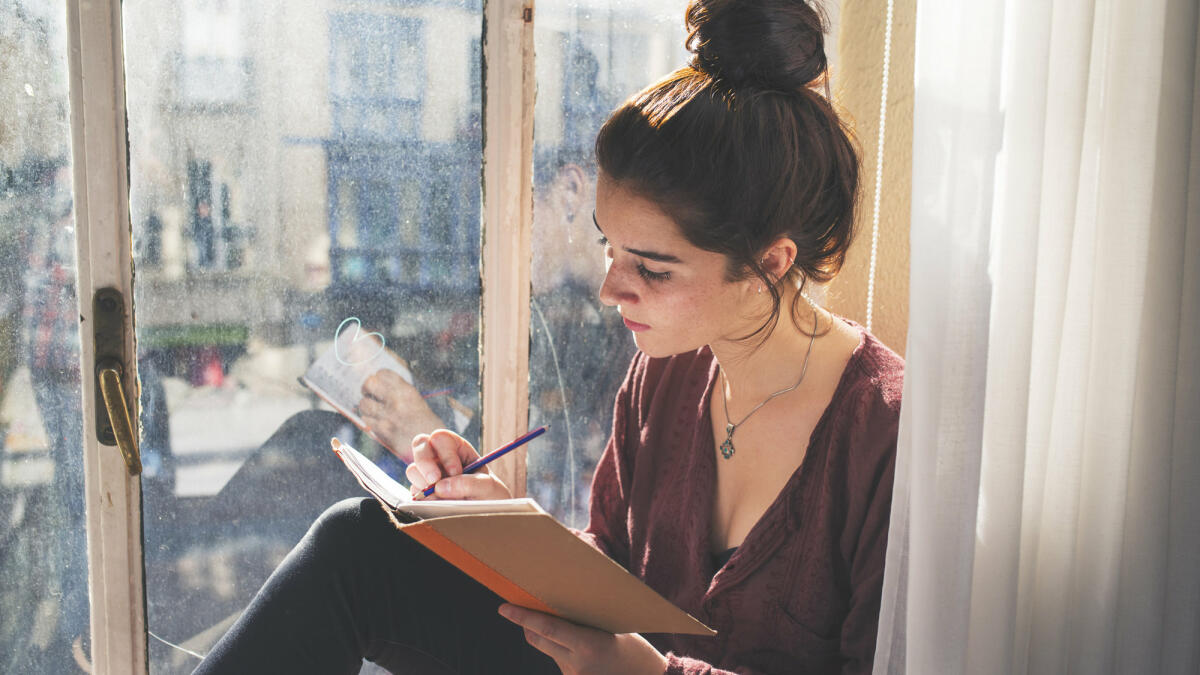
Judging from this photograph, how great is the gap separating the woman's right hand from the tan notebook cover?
142mm

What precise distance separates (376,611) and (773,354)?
0.63 m

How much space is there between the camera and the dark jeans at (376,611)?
105 cm

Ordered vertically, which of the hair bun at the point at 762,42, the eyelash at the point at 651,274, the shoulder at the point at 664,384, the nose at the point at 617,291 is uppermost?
the hair bun at the point at 762,42

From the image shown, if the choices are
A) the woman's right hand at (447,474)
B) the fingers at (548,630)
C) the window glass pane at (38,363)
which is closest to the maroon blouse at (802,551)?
the fingers at (548,630)

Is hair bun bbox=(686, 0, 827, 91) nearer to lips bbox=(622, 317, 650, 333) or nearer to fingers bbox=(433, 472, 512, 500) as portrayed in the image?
lips bbox=(622, 317, 650, 333)

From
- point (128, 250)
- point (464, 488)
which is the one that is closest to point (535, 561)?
point (464, 488)

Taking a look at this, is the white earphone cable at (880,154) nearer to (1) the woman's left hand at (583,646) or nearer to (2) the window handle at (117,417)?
(1) the woman's left hand at (583,646)

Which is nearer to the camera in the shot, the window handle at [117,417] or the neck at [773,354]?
the neck at [773,354]

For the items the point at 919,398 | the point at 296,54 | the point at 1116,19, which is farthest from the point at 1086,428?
the point at 296,54

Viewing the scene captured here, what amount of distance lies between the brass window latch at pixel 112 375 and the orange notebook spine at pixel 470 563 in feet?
2.08

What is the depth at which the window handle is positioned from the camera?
3.99 feet

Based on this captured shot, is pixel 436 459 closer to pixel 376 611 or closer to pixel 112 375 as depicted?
pixel 376 611

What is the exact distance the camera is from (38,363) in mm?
1230

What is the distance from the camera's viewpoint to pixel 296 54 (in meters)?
1.25
